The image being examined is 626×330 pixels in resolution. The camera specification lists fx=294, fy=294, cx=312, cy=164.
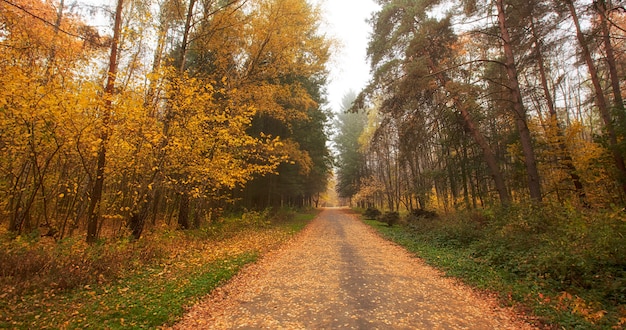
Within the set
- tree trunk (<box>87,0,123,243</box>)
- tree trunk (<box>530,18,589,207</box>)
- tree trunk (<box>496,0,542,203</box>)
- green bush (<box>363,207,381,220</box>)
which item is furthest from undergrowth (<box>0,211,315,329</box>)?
green bush (<box>363,207,381,220</box>)

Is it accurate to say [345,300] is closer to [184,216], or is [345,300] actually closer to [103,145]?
[103,145]

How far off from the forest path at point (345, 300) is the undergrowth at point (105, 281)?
0.45m

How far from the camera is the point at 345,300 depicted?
5.04 meters

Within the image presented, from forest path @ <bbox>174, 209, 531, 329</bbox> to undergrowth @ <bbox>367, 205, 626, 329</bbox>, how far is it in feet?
1.69

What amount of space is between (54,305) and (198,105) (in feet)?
18.4

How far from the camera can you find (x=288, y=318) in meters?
4.35

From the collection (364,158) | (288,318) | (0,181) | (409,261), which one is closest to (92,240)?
(0,181)

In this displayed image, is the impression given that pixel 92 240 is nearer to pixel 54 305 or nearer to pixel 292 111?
pixel 54 305

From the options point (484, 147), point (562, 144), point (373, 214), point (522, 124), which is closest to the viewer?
point (522, 124)

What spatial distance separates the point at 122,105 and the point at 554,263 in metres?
9.58

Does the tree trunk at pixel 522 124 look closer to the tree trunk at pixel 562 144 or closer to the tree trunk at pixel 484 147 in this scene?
the tree trunk at pixel 484 147

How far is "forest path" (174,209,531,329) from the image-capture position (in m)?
4.20

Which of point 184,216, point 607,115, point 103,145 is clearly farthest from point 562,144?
point 103,145

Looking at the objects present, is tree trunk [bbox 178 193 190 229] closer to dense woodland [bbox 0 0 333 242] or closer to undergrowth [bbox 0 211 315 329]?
dense woodland [bbox 0 0 333 242]
